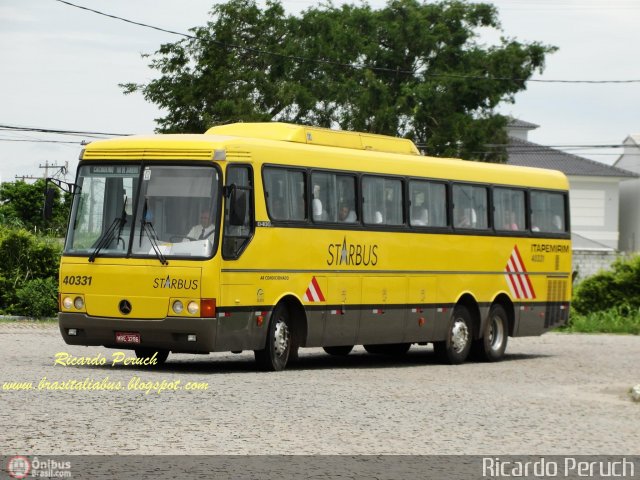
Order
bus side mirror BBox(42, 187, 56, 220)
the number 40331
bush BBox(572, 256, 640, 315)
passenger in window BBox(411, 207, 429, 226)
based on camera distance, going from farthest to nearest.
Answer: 1. bush BBox(572, 256, 640, 315)
2. passenger in window BBox(411, 207, 429, 226)
3. bus side mirror BBox(42, 187, 56, 220)
4. the number 40331

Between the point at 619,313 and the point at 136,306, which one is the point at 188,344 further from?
the point at 619,313

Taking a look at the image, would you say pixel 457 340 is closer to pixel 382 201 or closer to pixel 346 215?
pixel 382 201

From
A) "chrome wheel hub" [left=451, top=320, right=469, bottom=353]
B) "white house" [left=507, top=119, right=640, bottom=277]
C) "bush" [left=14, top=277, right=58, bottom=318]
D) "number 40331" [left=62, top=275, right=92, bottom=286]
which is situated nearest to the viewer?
"number 40331" [left=62, top=275, right=92, bottom=286]

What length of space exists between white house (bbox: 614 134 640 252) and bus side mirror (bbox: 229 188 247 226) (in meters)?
70.0

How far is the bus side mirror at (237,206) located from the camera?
732 inches

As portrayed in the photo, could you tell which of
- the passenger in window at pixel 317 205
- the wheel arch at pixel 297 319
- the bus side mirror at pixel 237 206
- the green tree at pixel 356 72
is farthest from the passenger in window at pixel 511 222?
the green tree at pixel 356 72

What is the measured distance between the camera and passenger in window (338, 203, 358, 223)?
21.5 metres

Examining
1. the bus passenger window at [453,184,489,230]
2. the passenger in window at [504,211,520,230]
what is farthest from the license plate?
the passenger in window at [504,211,520,230]

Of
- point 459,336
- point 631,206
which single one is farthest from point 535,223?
point 631,206

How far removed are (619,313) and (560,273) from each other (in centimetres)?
1211

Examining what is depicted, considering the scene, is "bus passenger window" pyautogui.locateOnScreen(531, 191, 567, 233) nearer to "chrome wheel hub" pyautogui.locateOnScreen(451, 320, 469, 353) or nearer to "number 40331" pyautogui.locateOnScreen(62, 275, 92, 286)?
"chrome wheel hub" pyautogui.locateOnScreen(451, 320, 469, 353)

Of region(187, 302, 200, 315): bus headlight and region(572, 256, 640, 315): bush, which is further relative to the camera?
region(572, 256, 640, 315): bush

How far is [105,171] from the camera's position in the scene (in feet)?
63.6

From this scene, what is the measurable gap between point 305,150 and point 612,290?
20.7 meters
